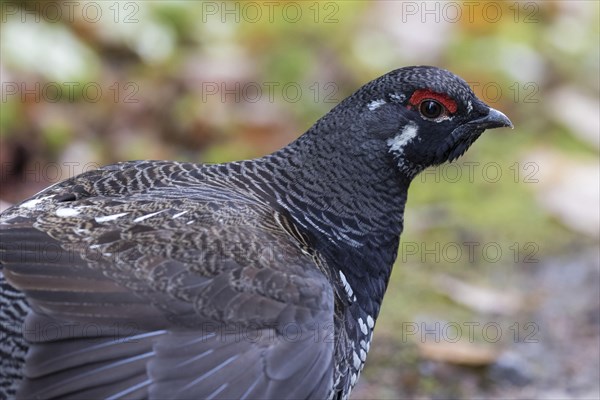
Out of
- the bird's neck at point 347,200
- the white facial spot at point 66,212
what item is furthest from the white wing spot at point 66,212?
the bird's neck at point 347,200

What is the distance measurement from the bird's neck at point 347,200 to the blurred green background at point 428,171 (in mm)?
1306

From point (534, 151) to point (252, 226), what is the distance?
4677 mm

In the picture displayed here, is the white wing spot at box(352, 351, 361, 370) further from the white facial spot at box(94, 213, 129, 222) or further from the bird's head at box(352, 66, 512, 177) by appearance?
the white facial spot at box(94, 213, 129, 222)

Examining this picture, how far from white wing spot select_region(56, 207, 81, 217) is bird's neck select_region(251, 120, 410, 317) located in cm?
89

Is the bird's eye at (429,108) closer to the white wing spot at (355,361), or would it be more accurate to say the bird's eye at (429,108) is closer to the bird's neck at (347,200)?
the bird's neck at (347,200)

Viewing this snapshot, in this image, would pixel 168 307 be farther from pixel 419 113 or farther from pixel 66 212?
pixel 419 113

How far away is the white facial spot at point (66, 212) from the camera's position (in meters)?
3.96

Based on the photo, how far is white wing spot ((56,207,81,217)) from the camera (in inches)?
156

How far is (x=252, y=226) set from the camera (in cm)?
398

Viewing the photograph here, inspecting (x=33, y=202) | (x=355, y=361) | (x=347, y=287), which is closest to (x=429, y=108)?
(x=347, y=287)

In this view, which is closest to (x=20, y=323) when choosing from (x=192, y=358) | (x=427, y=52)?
(x=192, y=358)

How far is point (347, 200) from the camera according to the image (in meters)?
4.45

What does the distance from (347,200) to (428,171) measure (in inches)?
Answer: 149

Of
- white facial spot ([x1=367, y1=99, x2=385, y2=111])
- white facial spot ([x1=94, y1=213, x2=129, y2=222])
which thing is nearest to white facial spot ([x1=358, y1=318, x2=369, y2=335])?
white facial spot ([x1=367, y1=99, x2=385, y2=111])
